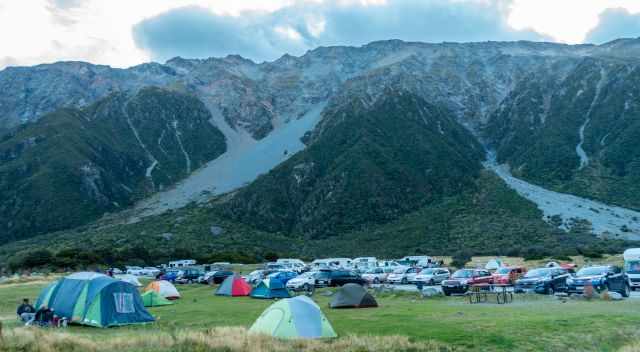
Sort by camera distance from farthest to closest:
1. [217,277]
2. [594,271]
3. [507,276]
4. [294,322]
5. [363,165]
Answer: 1. [363,165]
2. [217,277]
3. [507,276]
4. [594,271]
5. [294,322]

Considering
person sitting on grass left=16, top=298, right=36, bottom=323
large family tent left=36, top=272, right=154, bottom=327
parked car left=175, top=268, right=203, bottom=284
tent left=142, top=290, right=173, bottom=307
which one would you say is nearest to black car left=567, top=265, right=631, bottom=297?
large family tent left=36, top=272, right=154, bottom=327

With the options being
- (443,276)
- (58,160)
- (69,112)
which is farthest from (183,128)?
(443,276)

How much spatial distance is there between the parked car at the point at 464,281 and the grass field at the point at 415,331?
5.55 metres

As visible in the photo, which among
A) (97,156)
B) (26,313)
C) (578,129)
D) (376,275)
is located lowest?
(376,275)

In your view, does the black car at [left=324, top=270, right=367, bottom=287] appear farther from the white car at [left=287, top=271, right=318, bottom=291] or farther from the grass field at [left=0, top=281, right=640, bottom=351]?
the grass field at [left=0, top=281, right=640, bottom=351]

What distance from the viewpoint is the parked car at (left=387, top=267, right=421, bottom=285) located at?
1661 inches

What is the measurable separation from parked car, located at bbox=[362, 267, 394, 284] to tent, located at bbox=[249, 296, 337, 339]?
81.7ft

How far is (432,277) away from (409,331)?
861 inches

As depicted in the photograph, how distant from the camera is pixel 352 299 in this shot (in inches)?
1045

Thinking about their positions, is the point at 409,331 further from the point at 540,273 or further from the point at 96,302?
the point at 540,273

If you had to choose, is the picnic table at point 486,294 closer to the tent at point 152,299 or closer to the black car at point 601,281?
the black car at point 601,281

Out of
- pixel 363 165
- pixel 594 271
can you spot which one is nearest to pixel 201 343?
pixel 594 271

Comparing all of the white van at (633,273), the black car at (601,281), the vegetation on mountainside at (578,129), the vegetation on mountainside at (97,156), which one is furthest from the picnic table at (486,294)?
the vegetation on mountainside at (97,156)

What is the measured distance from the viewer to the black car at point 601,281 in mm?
28031
